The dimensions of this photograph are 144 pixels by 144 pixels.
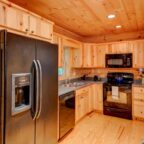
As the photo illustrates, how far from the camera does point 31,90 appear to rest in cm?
168

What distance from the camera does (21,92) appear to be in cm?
160

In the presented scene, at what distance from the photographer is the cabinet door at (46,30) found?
91.1 inches

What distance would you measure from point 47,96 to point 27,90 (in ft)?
1.25

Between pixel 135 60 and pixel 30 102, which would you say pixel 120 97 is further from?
Result: pixel 30 102

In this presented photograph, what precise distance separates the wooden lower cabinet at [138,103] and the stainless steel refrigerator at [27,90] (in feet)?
8.14

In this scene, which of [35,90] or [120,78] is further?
[120,78]

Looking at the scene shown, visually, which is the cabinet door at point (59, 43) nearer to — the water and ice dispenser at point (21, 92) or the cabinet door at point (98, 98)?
the water and ice dispenser at point (21, 92)

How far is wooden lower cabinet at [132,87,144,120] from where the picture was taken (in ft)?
12.1

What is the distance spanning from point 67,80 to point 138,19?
239 cm

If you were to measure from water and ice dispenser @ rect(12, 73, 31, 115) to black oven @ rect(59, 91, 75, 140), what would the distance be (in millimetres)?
1014

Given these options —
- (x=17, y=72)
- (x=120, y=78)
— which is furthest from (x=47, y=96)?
(x=120, y=78)

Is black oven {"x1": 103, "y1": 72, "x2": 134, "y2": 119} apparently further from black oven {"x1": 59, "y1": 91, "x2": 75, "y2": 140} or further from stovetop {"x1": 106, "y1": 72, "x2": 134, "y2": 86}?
black oven {"x1": 59, "y1": 91, "x2": 75, "y2": 140}

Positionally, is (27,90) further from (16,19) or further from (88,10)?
(88,10)

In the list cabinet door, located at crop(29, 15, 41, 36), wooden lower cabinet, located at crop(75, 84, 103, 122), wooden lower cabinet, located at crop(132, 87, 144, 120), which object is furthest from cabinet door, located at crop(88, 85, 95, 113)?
cabinet door, located at crop(29, 15, 41, 36)
